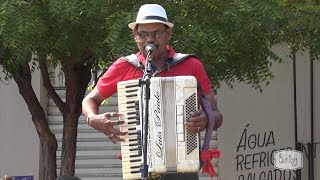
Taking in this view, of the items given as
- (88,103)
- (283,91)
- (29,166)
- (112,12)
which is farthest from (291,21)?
(29,166)

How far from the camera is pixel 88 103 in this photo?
499 cm

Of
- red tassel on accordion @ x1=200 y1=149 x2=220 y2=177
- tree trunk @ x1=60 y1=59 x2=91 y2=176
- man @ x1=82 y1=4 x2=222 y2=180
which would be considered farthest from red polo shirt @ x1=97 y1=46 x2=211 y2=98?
tree trunk @ x1=60 y1=59 x2=91 y2=176

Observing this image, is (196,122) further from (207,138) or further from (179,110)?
(207,138)

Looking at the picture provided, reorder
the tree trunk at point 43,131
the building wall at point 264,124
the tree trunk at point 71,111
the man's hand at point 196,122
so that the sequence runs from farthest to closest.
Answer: the building wall at point 264,124 → the tree trunk at point 43,131 → the tree trunk at point 71,111 → the man's hand at point 196,122

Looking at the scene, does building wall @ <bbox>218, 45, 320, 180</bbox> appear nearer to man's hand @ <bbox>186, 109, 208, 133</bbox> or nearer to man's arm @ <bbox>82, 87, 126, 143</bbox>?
man's arm @ <bbox>82, 87, 126, 143</bbox>

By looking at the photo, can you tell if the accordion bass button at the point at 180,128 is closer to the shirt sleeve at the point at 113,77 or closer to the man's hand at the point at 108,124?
the man's hand at the point at 108,124

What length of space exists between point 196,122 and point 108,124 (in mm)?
507

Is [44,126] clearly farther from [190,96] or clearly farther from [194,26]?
[190,96]

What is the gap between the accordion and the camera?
4.46 meters

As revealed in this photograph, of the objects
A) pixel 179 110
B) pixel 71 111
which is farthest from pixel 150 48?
pixel 71 111

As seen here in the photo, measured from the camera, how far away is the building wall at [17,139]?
43.6 ft

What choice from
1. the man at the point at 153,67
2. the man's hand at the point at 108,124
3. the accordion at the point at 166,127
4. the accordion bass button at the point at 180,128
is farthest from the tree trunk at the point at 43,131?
the accordion bass button at the point at 180,128

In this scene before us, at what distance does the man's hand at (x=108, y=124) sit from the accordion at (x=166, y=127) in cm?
7

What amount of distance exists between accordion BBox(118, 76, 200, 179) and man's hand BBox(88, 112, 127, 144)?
0.24 ft
